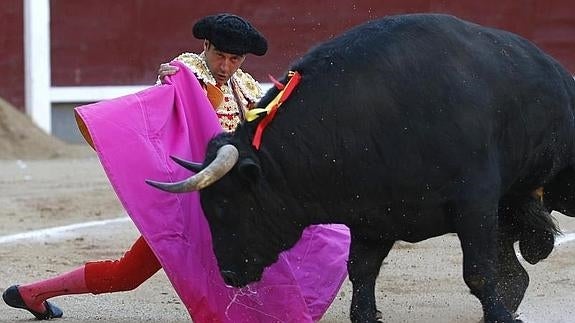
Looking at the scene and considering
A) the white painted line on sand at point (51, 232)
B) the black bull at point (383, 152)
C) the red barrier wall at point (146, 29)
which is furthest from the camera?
the red barrier wall at point (146, 29)

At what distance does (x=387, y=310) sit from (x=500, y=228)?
1.70ft

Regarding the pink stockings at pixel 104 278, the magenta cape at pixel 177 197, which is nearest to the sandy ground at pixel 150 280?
the pink stockings at pixel 104 278

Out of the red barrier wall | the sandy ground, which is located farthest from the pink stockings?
the red barrier wall

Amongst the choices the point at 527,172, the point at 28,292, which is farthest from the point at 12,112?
the point at 527,172

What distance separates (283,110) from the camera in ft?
10.4

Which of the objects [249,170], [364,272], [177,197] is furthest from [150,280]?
[249,170]

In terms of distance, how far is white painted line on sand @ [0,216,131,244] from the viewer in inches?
224

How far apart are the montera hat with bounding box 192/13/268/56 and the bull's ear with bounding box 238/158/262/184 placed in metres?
0.45

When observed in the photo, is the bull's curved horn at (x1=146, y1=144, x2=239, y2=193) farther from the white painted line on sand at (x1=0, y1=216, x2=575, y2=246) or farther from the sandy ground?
the white painted line on sand at (x1=0, y1=216, x2=575, y2=246)

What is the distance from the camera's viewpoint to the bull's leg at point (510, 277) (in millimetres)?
3766

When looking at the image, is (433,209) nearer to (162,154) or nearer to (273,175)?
(273,175)

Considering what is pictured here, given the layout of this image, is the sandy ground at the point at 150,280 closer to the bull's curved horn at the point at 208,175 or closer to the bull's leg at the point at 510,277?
the bull's leg at the point at 510,277

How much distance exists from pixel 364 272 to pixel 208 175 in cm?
67

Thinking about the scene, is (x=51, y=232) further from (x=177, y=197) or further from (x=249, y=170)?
(x=249, y=170)
